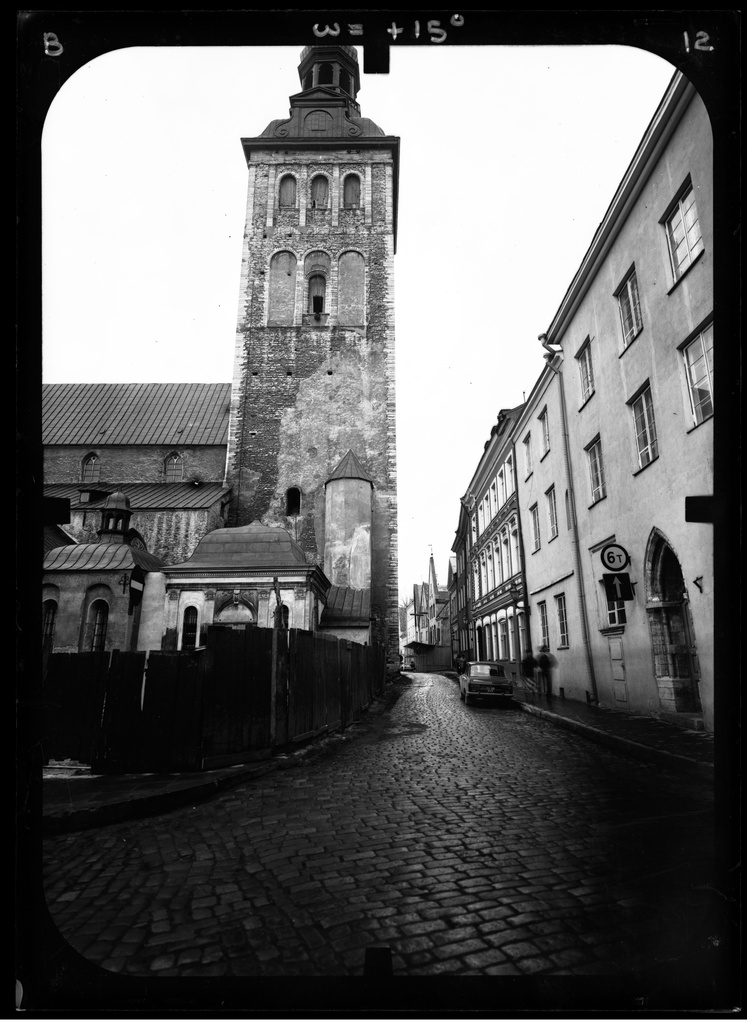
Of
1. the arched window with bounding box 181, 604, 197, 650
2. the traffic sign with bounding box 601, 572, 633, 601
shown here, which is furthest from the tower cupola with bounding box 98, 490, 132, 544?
the traffic sign with bounding box 601, 572, 633, 601

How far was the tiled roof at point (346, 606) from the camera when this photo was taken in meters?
22.9

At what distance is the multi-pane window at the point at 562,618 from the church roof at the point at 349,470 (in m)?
12.3

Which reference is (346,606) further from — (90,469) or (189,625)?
(90,469)

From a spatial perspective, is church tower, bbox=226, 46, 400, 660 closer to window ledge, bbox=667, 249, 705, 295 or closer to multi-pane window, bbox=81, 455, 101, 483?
multi-pane window, bbox=81, 455, 101, 483

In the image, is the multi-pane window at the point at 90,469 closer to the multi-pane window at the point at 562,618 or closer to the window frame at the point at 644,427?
the multi-pane window at the point at 562,618

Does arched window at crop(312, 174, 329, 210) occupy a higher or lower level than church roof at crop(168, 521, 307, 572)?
higher

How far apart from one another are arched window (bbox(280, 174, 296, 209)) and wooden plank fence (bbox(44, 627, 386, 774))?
32112 mm

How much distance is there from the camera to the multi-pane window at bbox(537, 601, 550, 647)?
19828 millimetres

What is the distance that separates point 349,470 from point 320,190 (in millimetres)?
18056

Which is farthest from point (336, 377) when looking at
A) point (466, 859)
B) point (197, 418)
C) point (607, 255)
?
point (466, 859)

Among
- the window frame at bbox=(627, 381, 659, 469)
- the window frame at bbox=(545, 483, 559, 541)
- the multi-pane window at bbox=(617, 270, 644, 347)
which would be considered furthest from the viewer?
the window frame at bbox=(545, 483, 559, 541)

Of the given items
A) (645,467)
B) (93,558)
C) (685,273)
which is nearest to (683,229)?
(685,273)

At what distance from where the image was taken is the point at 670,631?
11.2m

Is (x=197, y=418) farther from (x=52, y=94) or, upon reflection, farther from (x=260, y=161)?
(x=52, y=94)
